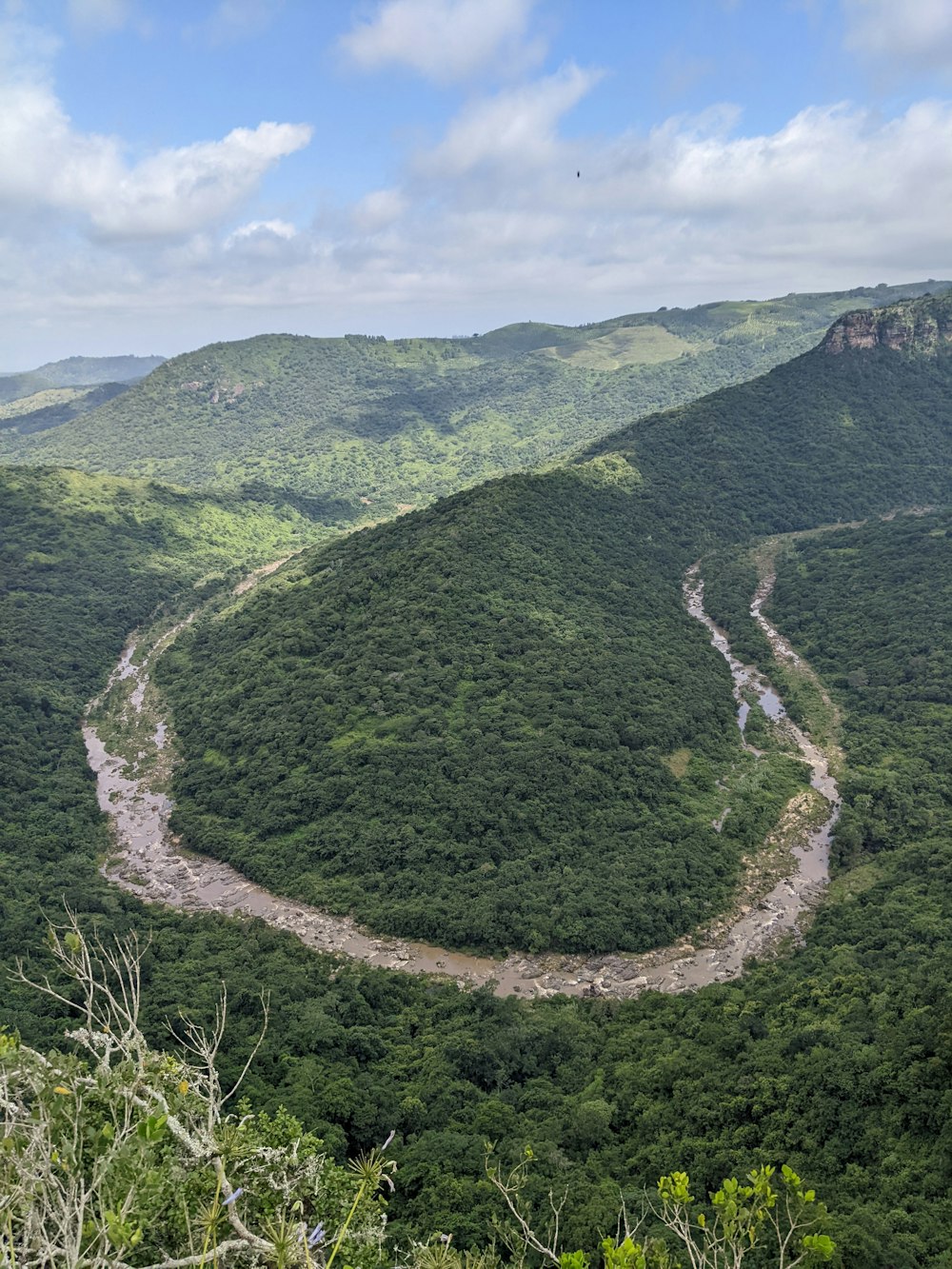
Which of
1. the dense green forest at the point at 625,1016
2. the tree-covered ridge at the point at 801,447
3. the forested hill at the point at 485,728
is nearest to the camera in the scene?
the dense green forest at the point at 625,1016

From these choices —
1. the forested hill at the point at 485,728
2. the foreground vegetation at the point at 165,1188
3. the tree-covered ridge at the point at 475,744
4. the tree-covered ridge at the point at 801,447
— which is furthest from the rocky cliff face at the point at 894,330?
the foreground vegetation at the point at 165,1188

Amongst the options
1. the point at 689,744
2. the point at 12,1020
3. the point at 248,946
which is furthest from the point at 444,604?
the point at 12,1020

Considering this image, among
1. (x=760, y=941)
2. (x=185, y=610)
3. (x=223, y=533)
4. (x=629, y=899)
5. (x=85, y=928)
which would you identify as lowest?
(x=760, y=941)

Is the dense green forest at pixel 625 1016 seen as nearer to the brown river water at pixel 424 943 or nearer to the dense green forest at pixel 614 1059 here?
the dense green forest at pixel 614 1059

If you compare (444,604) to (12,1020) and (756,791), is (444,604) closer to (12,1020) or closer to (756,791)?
(756,791)

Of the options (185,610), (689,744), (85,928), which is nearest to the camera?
(85,928)

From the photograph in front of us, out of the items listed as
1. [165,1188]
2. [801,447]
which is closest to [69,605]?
[165,1188]
